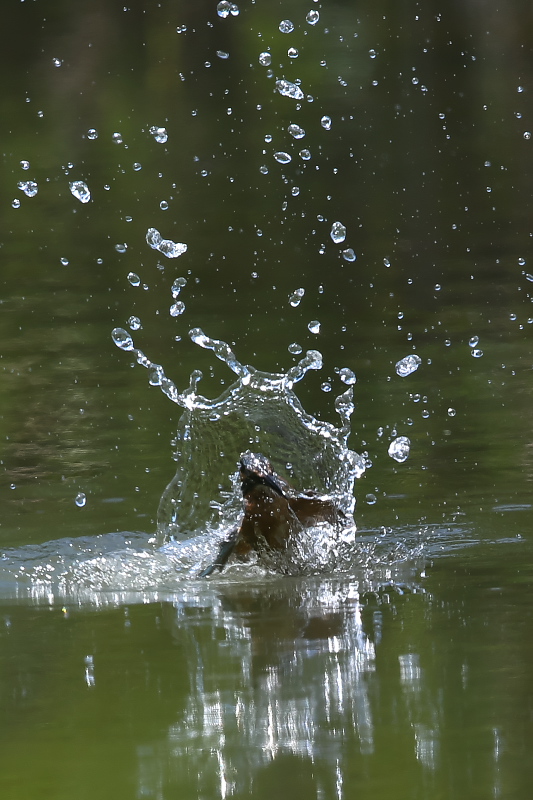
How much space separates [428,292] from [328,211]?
296cm

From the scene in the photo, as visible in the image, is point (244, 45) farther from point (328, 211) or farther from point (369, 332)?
point (369, 332)

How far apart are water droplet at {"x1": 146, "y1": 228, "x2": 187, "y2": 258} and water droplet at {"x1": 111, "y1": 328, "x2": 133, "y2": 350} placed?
534 millimetres

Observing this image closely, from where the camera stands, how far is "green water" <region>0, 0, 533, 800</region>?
11.2ft

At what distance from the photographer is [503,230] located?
38.8 feet

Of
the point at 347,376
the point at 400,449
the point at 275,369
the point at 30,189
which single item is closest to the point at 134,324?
the point at 275,369

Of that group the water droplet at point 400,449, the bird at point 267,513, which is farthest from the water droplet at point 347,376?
the bird at point 267,513

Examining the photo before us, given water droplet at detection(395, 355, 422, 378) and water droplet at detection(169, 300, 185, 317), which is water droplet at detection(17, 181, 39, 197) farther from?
water droplet at detection(395, 355, 422, 378)

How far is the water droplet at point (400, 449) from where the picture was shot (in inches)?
261

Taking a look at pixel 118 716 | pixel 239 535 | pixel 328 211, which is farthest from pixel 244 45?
pixel 118 716

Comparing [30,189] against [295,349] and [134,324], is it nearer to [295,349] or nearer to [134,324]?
[134,324]

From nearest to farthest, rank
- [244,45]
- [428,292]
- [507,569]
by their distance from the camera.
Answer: [507,569], [428,292], [244,45]

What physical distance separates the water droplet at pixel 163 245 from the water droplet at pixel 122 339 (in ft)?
1.75

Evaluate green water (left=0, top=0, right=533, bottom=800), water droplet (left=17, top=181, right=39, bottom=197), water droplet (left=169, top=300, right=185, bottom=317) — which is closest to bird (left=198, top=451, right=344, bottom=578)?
green water (left=0, top=0, right=533, bottom=800)

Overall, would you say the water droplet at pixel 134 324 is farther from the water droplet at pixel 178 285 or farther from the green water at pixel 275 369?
the water droplet at pixel 178 285
